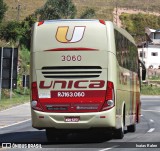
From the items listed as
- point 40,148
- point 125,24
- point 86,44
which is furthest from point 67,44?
point 125,24

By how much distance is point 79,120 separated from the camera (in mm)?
19219

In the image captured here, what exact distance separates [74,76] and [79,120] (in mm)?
1275

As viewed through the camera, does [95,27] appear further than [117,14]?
No

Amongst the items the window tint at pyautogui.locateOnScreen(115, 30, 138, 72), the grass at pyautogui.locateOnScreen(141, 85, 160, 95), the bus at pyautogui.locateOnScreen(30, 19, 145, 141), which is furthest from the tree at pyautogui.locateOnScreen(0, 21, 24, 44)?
the bus at pyautogui.locateOnScreen(30, 19, 145, 141)

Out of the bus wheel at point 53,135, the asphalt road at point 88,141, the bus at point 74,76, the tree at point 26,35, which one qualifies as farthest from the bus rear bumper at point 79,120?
the tree at point 26,35

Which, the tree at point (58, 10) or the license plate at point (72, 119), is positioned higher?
the license plate at point (72, 119)

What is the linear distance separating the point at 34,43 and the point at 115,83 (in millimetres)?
2637

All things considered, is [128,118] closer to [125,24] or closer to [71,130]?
[71,130]

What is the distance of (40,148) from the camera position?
18.4 metres

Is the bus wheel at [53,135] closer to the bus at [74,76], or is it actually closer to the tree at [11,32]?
the bus at [74,76]

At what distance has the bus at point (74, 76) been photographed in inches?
Answer: 757

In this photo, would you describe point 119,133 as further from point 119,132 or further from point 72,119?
point 72,119

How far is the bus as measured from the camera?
19219 mm

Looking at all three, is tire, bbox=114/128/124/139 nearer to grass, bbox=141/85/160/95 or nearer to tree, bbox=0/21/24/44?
tree, bbox=0/21/24/44
